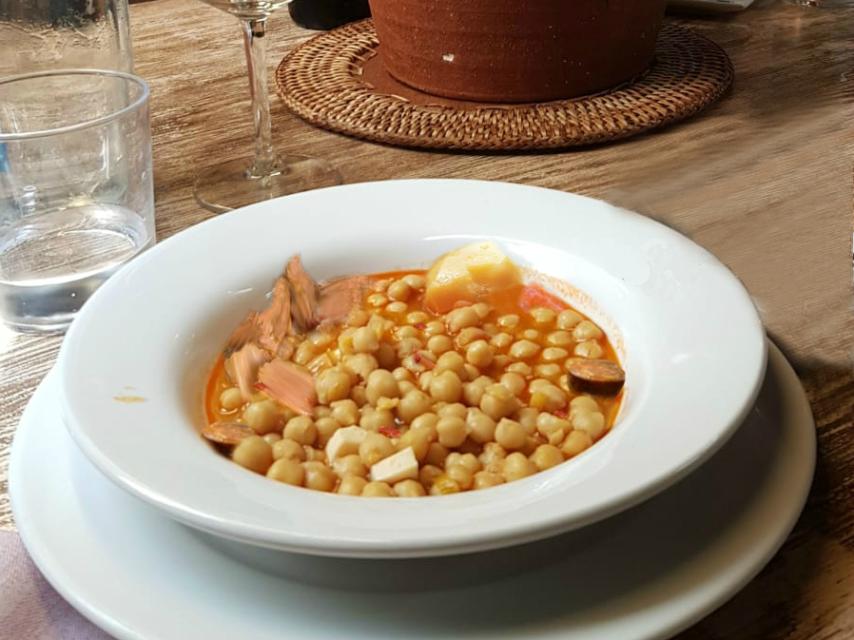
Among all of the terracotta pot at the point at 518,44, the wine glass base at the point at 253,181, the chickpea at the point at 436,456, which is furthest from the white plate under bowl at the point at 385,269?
the terracotta pot at the point at 518,44

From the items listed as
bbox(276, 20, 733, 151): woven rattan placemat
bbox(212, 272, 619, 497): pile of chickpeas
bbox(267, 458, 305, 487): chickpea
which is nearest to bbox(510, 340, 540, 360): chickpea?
bbox(212, 272, 619, 497): pile of chickpeas

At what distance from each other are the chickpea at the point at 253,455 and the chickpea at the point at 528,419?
0.53ft

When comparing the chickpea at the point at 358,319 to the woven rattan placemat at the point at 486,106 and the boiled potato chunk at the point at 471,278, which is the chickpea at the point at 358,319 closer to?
the boiled potato chunk at the point at 471,278

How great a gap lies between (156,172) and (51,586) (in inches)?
28.4

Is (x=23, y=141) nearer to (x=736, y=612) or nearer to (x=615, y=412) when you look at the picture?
(x=615, y=412)

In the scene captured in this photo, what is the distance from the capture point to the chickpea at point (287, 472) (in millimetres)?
604

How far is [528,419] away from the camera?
0.69 metres

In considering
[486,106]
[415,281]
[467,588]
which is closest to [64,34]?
[486,106]

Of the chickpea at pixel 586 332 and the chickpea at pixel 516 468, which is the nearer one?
the chickpea at pixel 516 468

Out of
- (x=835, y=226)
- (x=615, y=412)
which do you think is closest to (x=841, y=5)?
(x=835, y=226)

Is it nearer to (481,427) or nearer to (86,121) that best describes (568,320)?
(481,427)

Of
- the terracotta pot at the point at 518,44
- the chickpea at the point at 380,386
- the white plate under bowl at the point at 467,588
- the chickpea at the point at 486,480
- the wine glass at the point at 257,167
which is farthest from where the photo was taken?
the terracotta pot at the point at 518,44

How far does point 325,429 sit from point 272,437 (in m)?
0.03

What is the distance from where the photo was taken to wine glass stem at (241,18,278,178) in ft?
3.82
